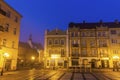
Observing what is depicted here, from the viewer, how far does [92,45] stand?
50.3m

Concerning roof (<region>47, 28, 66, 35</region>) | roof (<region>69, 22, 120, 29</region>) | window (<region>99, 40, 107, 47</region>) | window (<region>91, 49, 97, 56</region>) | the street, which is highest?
roof (<region>69, 22, 120, 29</region>)

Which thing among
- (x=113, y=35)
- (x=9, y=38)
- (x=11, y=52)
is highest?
(x=113, y=35)

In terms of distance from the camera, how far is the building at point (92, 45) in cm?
4904

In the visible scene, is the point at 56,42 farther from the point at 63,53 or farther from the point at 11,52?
the point at 11,52

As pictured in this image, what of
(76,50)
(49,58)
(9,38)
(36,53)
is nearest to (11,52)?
(9,38)

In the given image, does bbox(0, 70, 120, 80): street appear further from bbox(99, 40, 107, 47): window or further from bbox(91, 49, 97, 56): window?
bbox(99, 40, 107, 47): window

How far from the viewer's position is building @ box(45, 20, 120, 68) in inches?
1931

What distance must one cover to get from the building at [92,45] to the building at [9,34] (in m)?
15.5

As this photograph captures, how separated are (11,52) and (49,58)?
17.0m

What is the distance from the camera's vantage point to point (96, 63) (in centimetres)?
4891

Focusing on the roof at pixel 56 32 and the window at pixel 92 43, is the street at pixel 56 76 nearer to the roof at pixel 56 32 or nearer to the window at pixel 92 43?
the window at pixel 92 43

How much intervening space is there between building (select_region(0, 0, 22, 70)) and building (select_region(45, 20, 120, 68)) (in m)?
15.5

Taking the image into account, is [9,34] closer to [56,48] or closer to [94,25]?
[56,48]

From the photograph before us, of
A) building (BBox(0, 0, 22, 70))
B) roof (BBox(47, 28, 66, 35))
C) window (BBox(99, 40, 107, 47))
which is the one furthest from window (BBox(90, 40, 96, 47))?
building (BBox(0, 0, 22, 70))
